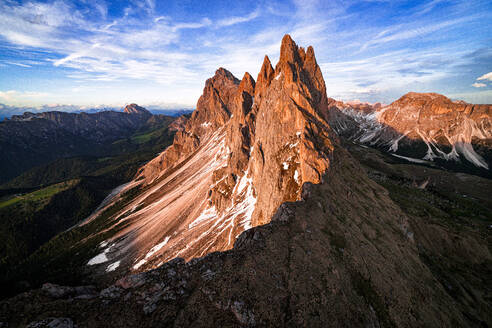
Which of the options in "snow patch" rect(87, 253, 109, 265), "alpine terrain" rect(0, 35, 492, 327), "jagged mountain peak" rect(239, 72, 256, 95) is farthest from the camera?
"jagged mountain peak" rect(239, 72, 256, 95)

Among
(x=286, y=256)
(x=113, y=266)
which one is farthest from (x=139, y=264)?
(x=286, y=256)

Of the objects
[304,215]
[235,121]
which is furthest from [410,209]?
[235,121]

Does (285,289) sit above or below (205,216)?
above

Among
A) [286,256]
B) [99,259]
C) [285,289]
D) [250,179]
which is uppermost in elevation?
[286,256]

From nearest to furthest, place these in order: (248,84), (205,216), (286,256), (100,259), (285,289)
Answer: (285,289) → (286,256) → (205,216) → (100,259) → (248,84)

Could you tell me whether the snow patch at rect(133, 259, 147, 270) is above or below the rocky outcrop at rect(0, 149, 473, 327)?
below

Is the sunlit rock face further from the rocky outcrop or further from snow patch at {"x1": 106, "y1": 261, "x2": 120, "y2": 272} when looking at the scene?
the rocky outcrop

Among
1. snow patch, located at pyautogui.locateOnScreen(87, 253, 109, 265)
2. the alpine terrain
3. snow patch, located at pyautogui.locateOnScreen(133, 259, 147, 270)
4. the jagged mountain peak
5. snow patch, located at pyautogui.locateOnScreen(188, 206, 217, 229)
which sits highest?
the jagged mountain peak

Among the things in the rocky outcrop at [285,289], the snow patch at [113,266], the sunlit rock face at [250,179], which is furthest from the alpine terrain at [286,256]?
the sunlit rock face at [250,179]

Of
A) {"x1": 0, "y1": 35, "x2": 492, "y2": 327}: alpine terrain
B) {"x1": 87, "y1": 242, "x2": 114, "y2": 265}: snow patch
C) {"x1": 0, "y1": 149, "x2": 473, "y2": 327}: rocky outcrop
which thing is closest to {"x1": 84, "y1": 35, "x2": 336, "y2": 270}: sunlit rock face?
{"x1": 0, "y1": 35, "x2": 492, "y2": 327}: alpine terrain

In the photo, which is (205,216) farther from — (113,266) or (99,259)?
(99,259)
